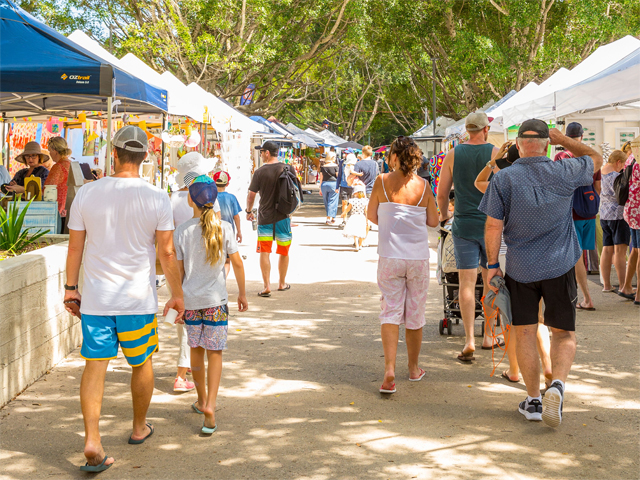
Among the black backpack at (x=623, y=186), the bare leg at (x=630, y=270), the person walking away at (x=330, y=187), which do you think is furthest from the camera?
the person walking away at (x=330, y=187)

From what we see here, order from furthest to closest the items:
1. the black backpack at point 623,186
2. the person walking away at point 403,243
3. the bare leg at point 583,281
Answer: the black backpack at point 623,186
the bare leg at point 583,281
the person walking away at point 403,243

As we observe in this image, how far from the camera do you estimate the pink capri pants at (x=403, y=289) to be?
5254 mm

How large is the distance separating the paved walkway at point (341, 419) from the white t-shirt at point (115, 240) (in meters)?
0.90

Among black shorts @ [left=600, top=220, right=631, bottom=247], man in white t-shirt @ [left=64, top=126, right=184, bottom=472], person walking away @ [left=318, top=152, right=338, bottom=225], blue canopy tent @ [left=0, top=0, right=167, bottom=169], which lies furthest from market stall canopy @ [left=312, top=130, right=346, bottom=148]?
man in white t-shirt @ [left=64, top=126, right=184, bottom=472]

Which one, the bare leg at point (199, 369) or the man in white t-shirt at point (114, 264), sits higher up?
the man in white t-shirt at point (114, 264)

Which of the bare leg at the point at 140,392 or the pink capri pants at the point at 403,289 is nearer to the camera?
the bare leg at the point at 140,392

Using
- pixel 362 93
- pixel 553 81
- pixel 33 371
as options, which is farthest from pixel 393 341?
pixel 362 93

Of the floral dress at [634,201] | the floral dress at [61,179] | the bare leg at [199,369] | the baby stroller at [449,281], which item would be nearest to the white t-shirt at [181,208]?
the bare leg at [199,369]

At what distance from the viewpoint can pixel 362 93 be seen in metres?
49.3

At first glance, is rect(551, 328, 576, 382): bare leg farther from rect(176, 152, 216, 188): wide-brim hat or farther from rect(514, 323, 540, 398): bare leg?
rect(176, 152, 216, 188): wide-brim hat

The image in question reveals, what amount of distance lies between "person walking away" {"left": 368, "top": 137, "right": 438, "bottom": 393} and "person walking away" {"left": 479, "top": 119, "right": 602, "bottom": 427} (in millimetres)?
798

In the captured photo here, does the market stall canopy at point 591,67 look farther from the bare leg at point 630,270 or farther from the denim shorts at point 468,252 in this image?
the denim shorts at point 468,252

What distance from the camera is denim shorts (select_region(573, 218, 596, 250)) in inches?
315

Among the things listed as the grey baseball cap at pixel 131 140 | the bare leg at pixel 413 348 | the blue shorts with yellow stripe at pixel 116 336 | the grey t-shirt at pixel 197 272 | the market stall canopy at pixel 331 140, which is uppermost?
the market stall canopy at pixel 331 140
